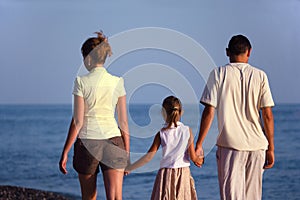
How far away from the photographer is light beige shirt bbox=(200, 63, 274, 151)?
5664 mm

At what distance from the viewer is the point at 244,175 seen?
578cm

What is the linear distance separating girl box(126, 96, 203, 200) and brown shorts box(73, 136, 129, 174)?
182mm

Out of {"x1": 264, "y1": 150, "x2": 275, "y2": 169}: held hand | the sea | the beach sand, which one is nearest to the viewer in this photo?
{"x1": 264, "y1": 150, "x2": 275, "y2": 169}: held hand

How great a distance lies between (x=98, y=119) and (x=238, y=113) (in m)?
1.14

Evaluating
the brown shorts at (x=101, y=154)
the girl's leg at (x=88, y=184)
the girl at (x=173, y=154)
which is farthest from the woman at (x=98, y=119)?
the girl at (x=173, y=154)

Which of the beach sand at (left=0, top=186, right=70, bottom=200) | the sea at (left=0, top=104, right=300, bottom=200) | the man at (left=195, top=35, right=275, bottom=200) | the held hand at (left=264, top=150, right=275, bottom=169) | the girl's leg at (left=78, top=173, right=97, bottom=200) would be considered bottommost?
the sea at (left=0, top=104, right=300, bottom=200)

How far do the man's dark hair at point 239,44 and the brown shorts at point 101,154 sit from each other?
3.91ft

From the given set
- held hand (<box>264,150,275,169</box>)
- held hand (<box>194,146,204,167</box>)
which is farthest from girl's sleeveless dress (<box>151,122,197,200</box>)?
held hand (<box>264,150,275,169</box>)

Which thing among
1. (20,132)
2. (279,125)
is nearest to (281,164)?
(279,125)

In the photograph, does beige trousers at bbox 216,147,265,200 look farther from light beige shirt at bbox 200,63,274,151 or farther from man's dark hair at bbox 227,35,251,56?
man's dark hair at bbox 227,35,251,56

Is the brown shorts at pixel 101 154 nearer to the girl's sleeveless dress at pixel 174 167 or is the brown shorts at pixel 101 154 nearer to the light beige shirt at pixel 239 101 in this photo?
the girl's sleeveless dress at pixel 174 167

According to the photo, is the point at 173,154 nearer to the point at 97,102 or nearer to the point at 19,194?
the point at 97,102

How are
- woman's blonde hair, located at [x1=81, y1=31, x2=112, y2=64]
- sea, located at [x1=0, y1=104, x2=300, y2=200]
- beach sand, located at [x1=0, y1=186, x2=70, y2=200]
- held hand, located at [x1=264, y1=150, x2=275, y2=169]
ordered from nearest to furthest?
woman's blonde hair, located at [x1=81, y1=31, x2=112, y2=64]
held hand, located at [x1=264, y1=150, x2=275, y2=169]
beach sand, located at [x1=0, y1=186, x2=70, y2=200]
sea, located at [x1=0, y1=104, x2=300, y2=200]

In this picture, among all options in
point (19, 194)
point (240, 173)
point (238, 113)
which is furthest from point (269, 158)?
point (19, 194)
